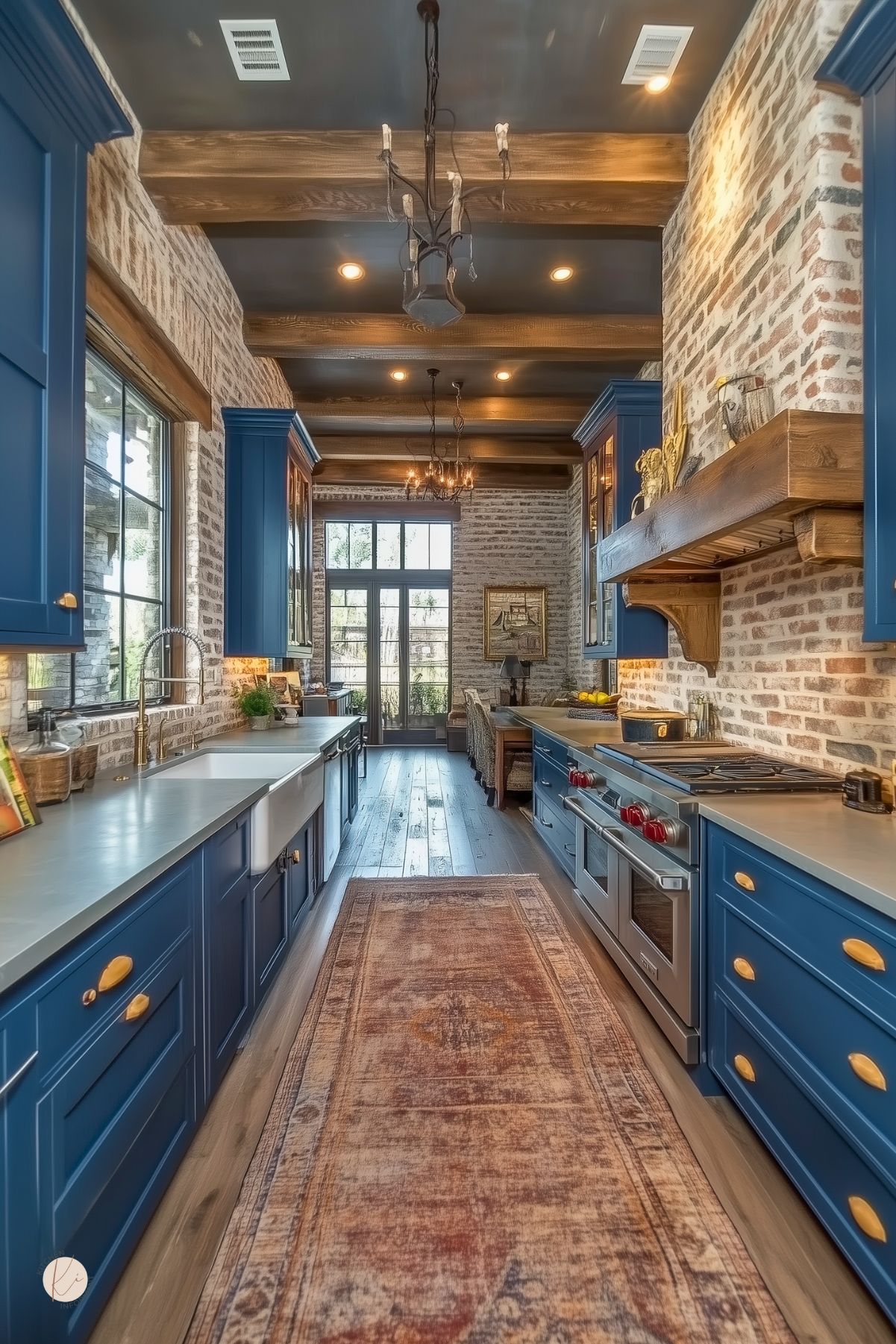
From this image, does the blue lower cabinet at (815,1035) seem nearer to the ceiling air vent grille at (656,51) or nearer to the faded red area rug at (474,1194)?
the faded red area rug at (474,1194)

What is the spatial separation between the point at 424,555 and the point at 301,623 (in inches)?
185

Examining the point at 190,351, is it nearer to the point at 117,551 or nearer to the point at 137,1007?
the point at 117,551

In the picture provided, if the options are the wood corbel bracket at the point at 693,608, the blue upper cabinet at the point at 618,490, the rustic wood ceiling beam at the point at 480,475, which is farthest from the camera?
the rustic wood ceiling beam at the point at 480,475

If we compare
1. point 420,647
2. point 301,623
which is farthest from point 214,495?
point 420,647

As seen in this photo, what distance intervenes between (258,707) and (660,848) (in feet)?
8.62

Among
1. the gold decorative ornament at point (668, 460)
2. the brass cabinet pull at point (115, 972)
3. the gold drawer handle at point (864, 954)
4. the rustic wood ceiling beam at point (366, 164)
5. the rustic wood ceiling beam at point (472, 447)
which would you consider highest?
the rustic wood ceiling beam at point (472, 447)

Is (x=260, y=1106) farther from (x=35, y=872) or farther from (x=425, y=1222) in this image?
(x=35, y=872)

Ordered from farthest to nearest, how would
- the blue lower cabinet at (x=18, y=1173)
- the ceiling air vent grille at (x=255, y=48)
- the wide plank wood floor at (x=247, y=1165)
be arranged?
the ceiling air vent grille at (x=255, y=48) → the wide plank wood floor at (x=247, y=1165) → the blue lower cabinet at (x=18, y=1173)

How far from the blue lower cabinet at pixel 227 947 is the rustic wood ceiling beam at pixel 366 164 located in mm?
2774

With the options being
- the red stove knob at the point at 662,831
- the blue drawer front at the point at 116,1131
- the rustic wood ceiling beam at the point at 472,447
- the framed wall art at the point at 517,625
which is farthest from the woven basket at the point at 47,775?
the framed wall art at the point at 517,625

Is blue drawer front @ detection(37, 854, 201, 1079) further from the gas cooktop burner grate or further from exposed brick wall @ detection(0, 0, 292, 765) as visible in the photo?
the gas cooktop burner grate

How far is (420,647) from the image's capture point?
30.9 feet

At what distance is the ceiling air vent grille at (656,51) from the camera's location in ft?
7.75

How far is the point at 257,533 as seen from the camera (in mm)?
4031
